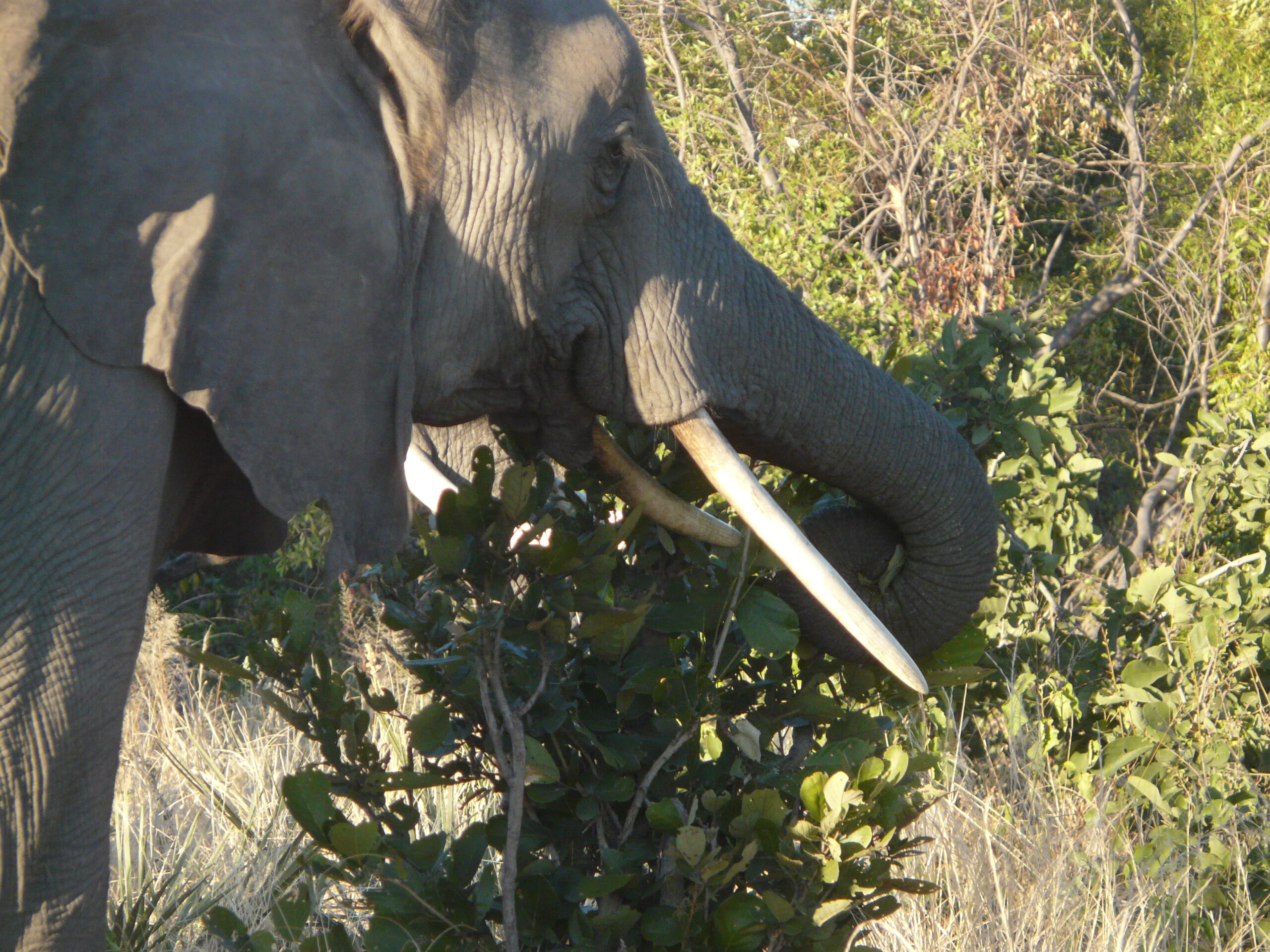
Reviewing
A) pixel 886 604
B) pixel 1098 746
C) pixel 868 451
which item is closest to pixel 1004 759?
pixel 1098 746

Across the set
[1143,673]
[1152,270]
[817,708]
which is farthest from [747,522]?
[1152,270]

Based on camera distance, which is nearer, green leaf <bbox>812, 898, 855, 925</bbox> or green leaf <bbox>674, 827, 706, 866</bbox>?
green leaf <bbox>674, 827, 706, 866</bbox>

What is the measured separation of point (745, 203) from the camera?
628 centimetres

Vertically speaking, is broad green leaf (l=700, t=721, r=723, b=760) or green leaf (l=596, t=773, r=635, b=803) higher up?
green leaf (l=596, t=773, r=635, b=803)

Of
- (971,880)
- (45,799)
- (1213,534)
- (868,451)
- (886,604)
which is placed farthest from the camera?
(1213,534)

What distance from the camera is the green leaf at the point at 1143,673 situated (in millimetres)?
3785

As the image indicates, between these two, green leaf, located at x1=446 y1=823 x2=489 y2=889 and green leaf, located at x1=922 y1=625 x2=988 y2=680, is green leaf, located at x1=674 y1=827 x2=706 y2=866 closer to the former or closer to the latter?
green leaf, located at x1=446 y1=823 x2=489 y2=889

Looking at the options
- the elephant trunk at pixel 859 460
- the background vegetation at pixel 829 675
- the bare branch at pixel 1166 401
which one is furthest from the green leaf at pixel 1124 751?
the bare branch at pixel 1166 401

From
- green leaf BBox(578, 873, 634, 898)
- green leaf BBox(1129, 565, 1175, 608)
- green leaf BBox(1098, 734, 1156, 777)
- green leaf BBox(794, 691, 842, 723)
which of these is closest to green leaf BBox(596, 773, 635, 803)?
green leaf BBox(578, 873, 634, 898)

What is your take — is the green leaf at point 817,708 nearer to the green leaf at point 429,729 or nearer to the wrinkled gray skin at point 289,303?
the wrinkled gray skin at point 289,303

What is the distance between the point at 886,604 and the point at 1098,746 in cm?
168

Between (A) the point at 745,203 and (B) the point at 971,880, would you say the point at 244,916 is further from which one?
(A) the point at 745,203

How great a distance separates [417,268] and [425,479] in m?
0.68

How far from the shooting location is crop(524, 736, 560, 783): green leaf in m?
2.32
